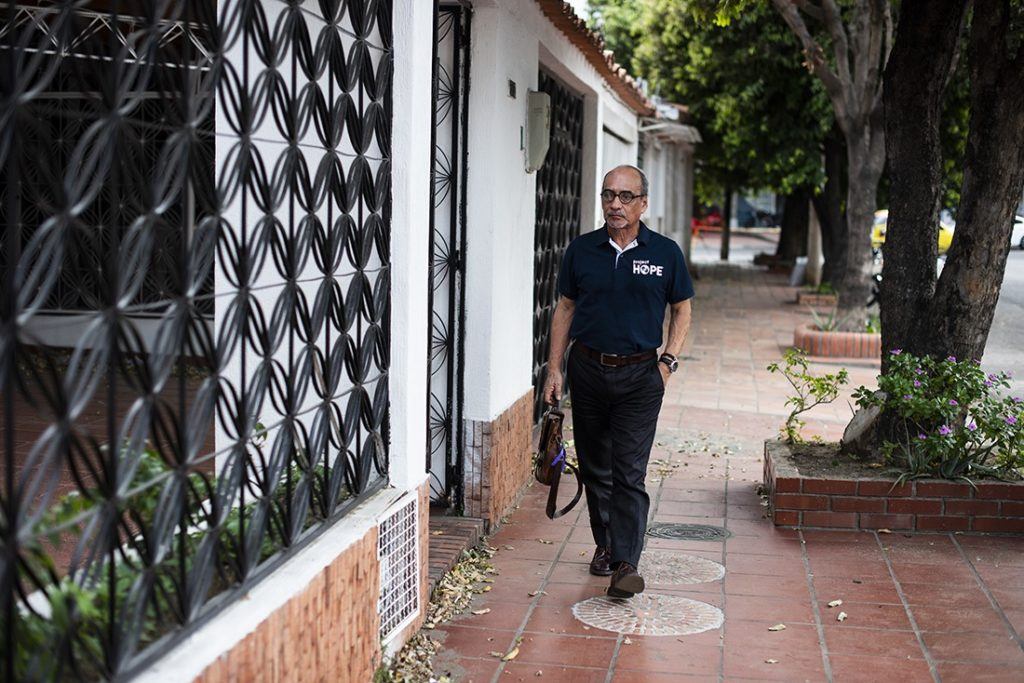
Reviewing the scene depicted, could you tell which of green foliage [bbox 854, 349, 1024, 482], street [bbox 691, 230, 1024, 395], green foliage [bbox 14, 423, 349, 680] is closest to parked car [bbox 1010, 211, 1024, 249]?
green foliage [bbox 854, 349, 1024, 482]

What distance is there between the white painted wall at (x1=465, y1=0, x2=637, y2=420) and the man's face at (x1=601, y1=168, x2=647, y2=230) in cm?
111

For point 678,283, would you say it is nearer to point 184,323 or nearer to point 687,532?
point 687,532

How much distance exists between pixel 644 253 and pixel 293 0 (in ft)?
7.44

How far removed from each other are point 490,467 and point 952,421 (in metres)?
2.53

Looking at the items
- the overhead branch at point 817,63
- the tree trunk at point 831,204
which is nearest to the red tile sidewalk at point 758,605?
the overhead branch at point 817,63

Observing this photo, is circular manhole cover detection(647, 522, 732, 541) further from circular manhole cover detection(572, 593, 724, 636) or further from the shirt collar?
the shirt collar

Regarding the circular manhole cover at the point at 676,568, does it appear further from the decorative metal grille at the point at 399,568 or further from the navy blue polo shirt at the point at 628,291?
the decorative metal grille at the point at 399,568

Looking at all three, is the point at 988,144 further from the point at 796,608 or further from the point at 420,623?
the point at 420,623

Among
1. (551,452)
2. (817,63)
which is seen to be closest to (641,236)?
(551,452)

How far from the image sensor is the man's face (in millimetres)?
5262

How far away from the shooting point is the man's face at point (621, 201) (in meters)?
5.26

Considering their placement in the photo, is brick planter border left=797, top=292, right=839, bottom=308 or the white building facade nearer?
the white building facade

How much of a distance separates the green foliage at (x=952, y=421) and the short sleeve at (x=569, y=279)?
7.21 ft

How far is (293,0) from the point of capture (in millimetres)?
3523
